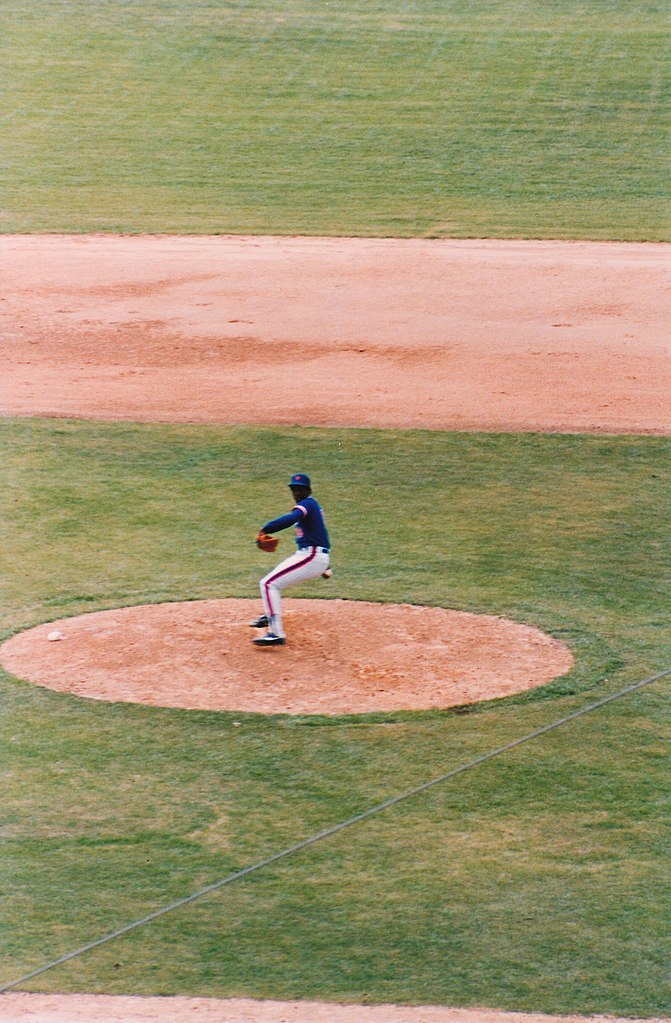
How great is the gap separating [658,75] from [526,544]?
61.1 ft

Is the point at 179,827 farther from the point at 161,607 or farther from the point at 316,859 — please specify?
the point at 161,607

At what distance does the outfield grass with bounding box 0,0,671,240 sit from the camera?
77.8ft

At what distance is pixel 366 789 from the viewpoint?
8.46m

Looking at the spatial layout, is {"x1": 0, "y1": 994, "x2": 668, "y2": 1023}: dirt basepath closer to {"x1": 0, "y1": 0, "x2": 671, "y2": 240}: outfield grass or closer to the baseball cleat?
the baseball cleat

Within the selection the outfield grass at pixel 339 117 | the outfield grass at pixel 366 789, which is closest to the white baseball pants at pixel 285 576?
the outfield grass at pixel 366 789

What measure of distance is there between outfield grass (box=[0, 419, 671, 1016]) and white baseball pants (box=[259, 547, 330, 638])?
112 cm

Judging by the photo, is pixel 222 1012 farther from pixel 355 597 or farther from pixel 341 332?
pixel 341 332

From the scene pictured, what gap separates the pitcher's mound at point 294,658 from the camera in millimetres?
9695

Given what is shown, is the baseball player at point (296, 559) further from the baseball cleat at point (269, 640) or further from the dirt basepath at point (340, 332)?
the dirt basepath at point (340, 332)

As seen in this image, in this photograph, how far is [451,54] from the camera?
29609mm

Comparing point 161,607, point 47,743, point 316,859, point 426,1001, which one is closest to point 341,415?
point 161,607

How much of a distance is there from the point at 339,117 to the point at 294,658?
19185 millimetres

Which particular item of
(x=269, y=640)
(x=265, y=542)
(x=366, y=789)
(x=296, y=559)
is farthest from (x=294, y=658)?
(x=366, y=789)

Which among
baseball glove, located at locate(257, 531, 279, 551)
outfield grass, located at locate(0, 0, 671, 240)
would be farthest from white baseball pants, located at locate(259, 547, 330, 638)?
outfield grass, located at locate(0, 0, 671, 240)
